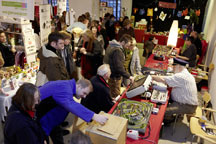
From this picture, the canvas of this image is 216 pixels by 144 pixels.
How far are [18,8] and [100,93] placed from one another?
1.97 metres

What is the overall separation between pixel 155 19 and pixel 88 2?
471cm

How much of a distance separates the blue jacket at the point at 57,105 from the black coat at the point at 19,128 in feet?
1.28

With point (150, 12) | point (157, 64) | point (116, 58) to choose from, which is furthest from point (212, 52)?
point (150, 12)

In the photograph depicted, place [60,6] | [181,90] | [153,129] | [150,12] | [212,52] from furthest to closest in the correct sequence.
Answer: [150,12]
[60,6]
[212,52]
[181,90]
[153,129]

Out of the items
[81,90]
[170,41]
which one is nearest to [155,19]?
[170,41]

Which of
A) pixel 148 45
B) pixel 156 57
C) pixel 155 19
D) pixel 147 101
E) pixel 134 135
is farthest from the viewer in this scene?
pixel 155 19

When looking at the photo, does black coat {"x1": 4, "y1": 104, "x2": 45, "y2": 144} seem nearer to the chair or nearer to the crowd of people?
the crowd of people

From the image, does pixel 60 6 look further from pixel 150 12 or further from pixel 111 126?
pixel 111 126

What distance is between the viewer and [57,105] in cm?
210

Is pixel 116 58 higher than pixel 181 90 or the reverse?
higher

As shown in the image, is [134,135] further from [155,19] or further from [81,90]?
[155,19]

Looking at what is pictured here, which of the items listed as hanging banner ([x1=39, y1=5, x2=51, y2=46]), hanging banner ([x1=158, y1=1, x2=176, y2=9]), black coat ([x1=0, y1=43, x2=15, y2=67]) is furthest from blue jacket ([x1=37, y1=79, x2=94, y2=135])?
hanging banner ([x1=158, y1=1, x2=176, y2=9])

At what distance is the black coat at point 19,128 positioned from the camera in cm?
157

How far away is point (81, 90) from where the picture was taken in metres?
2.10
